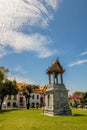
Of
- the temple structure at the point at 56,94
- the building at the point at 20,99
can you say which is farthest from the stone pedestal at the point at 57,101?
Answer: the building at the point at 20,99

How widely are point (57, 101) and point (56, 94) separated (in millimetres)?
1344

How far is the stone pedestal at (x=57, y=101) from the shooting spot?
40.2 meters

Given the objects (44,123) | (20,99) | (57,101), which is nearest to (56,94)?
(57,101)

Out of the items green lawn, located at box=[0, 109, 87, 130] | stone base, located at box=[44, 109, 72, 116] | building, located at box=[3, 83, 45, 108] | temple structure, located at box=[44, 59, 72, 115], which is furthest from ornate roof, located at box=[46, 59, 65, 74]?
building, located at box=[3, 83, 45, 108]

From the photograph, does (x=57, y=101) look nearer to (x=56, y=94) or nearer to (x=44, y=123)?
(x=56, y=94)

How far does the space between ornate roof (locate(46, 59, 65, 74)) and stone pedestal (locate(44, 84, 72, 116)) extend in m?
2.87

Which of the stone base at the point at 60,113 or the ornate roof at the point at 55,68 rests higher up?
the ornate roof at the point at 55,68

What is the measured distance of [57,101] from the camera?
135 ft

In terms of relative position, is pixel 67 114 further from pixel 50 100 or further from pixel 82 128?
pixel 82 128

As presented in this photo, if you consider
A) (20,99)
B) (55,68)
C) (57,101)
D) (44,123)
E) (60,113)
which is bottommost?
(44,123)

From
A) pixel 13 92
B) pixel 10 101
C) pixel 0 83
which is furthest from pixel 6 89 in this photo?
pixel 10 101

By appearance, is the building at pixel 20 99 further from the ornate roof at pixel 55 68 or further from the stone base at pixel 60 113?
the stone base at pixel 60 113

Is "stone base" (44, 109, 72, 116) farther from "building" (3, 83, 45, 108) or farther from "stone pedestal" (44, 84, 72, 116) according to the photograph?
"building" (3, 83, 45, 108)

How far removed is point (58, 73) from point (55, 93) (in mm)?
4889
